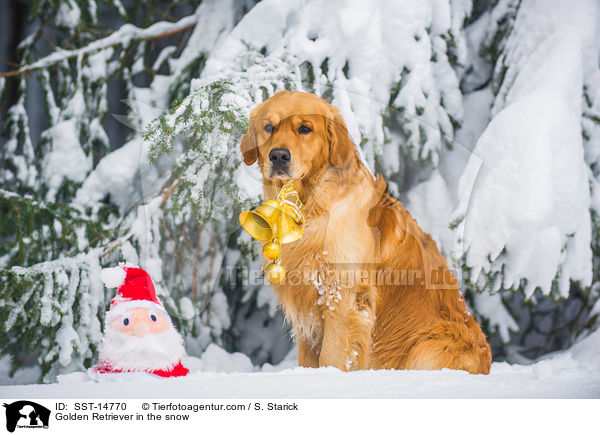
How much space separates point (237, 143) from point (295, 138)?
0.37ft

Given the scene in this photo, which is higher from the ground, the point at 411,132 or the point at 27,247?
the point at 411,132

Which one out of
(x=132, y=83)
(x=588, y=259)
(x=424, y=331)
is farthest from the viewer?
(x=132, y=83)

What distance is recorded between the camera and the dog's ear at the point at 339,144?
0.82 m

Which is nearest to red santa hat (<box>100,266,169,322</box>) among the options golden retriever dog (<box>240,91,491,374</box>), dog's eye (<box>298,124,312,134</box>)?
golden retriever dog (<box>240,91,491,374</box>)

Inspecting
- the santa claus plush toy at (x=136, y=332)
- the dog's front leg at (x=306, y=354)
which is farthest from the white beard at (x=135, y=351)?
the dog's front leg at (x=306, y=354)

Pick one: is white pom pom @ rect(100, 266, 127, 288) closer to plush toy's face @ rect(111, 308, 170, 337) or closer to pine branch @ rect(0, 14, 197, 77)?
Result: plush toy's face @ rect(111, 308, 170, 337)

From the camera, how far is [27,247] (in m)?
1.40

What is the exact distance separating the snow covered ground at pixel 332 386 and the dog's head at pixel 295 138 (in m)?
0.31

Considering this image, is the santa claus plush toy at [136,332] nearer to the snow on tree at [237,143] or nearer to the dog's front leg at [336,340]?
the snow on tree at [237,143]

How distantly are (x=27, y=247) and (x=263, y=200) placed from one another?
2.77 feet
